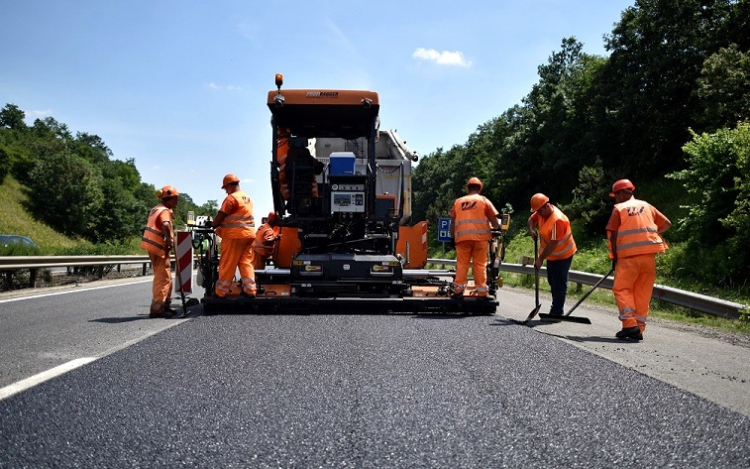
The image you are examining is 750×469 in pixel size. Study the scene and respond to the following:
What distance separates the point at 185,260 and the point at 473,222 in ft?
13.2

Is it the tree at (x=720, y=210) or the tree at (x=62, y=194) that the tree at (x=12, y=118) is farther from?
the tree at (x=720, y=210)

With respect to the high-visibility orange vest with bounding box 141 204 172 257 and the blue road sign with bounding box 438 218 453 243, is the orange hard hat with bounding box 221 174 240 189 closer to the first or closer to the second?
the high-visibility orange vest with bounding box 141 204 172 257

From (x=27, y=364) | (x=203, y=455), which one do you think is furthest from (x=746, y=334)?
(x=27, y=364)

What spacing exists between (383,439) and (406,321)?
15.0 feet

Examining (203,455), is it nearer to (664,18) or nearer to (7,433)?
(7,433)

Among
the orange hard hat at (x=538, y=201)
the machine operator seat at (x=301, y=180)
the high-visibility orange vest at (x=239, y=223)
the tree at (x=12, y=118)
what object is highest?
the tree at (x=12, y=118)

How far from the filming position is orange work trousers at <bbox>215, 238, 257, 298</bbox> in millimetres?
8148

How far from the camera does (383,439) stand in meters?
2.90

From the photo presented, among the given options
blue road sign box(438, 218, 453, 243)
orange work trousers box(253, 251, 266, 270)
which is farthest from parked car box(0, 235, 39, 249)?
blue road sign box(438, 218, 453, 243)

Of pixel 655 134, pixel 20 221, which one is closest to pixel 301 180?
pixel 655 134

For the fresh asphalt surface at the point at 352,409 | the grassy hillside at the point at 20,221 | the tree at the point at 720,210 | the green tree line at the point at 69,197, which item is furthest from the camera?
the green tree line at the point at 69,197

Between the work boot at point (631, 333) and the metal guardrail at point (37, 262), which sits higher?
the metal guardrail at point (37, 262)

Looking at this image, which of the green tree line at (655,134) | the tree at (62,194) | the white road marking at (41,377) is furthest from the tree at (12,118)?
the white road marking at (41,377)

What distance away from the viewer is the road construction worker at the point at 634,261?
659cm
